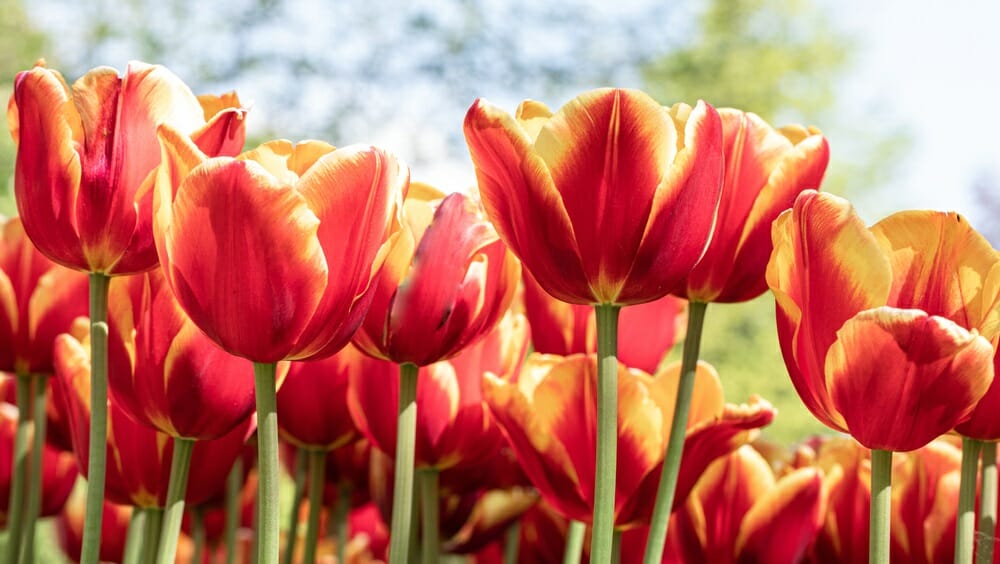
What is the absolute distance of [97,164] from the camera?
50 cm

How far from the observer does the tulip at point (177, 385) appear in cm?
51

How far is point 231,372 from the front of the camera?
0.52 m

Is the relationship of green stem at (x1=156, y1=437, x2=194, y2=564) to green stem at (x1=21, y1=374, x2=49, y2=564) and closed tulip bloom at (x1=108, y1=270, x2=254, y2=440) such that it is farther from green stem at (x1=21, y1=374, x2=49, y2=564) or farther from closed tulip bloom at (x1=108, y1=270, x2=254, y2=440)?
green stem at (x1=21, y1=374, x2=49, y2=564)

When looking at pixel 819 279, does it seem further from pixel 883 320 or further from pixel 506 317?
pixel 506 317

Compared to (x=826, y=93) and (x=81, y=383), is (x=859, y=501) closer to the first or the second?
(x=81, y=383)

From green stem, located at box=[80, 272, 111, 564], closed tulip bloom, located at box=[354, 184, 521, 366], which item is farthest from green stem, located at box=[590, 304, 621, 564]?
green stem, located at box=[80, 272, 111, 564]

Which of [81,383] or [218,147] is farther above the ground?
[218,147]

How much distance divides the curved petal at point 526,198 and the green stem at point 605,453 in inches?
1.4

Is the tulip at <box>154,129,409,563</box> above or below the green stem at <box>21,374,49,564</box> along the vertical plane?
above

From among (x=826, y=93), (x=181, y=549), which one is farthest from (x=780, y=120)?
(x=181, y=549)

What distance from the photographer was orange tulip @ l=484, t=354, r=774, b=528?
1.92 ft

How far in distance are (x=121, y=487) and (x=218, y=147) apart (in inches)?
8.2

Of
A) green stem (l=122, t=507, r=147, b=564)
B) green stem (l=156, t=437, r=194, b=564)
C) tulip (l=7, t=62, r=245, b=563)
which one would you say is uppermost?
tulip (l=7, t=62, r=245, b=563)

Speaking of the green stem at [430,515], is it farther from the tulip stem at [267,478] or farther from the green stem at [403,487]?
the tulip stem at [267,478]
